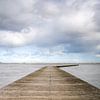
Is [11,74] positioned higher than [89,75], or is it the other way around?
[11,74]

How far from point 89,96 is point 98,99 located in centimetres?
54

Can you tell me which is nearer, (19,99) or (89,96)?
(19,99)

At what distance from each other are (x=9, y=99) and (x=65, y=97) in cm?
177

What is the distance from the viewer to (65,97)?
6.91 m

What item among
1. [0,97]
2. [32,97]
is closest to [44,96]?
[32,97]

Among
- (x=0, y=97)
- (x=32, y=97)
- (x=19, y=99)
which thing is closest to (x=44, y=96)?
(x=32, y=97)

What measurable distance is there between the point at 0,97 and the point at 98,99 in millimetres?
3061

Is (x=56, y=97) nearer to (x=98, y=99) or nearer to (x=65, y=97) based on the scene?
(x=65, y=97)

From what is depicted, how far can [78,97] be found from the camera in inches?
273

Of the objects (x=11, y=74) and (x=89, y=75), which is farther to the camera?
(x=11, y=74)

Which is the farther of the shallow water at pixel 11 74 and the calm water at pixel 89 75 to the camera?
the calm water at pixel 89 75

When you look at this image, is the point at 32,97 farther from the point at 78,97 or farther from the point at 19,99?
the point at 78,97

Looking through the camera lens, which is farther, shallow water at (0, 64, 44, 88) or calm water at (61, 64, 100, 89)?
calm water at (61, 64, 100, 89)

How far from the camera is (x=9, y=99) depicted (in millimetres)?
6547
